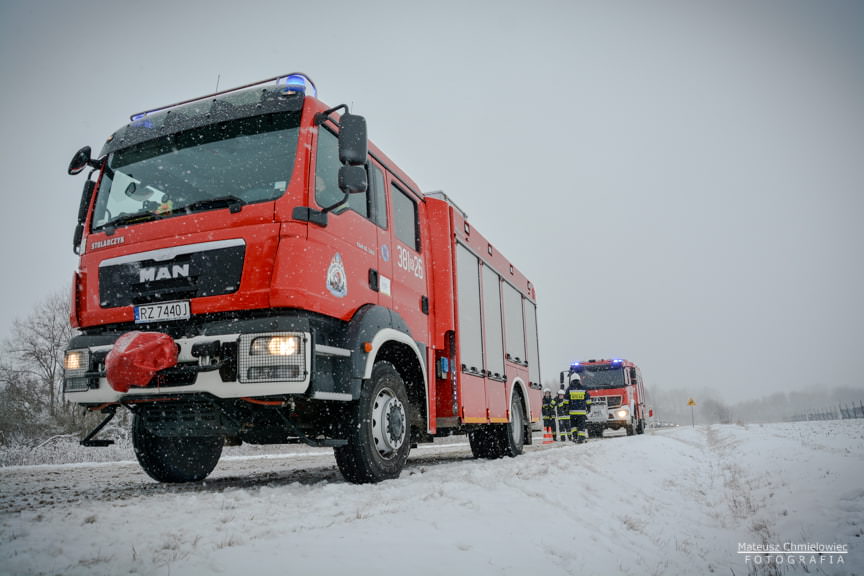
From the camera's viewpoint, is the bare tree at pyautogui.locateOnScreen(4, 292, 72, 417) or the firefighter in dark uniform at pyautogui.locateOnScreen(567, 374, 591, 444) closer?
the firefighter in dark uniform at pyautogui.locateOnScreen(567, 374, 591, 444)

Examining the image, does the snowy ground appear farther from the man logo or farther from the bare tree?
the bare tree

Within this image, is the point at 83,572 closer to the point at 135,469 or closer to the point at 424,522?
the point at 424,522

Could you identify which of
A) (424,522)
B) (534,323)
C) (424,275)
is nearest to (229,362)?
(424,522)

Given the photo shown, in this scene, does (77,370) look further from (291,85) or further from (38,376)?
(38,376)

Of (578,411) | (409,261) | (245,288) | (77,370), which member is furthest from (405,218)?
(578,411)

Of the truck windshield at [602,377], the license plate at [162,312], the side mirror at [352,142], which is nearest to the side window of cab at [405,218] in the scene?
the side mirror at [352,142]

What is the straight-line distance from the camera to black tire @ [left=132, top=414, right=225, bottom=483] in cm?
563

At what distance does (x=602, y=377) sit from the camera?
22.0 m

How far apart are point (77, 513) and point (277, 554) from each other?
174 cm

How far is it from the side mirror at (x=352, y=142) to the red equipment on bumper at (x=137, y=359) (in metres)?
1.87

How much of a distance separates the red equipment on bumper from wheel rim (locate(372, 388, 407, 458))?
170 centimetres

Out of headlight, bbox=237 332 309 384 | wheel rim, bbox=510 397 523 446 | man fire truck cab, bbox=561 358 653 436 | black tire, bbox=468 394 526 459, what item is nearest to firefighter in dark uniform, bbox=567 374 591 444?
man fire truck cab, bbox=561 358 653 436

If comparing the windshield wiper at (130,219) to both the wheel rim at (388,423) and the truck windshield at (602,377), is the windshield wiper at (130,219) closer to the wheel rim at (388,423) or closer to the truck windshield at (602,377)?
the wheel rim at (388,423)

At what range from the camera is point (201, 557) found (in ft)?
8.48
